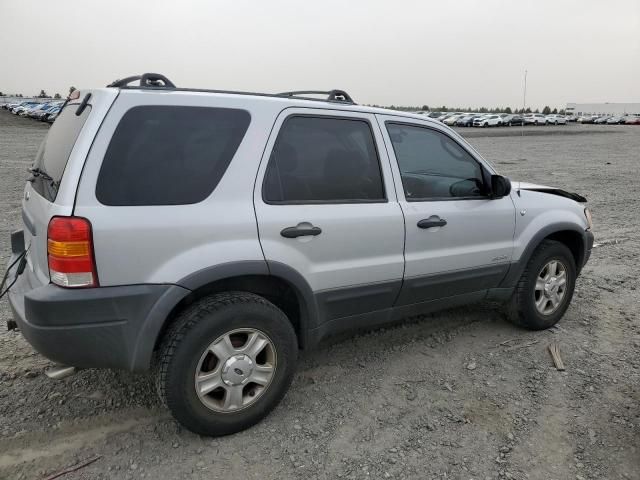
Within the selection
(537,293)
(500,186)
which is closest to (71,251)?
(500,186)

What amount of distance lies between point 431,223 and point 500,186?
2.29 ft

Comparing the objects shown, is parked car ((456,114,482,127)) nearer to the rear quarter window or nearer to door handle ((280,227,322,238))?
door handle ((280,227,322,238))

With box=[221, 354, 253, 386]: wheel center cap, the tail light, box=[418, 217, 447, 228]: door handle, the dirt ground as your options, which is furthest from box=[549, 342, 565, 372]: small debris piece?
the tail light

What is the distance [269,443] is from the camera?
2.88m

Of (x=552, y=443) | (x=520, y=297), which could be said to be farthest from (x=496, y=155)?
(x=552, y=443)

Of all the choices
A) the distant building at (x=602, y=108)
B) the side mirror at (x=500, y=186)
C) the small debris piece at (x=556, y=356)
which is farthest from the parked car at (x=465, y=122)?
the distant building at (x=602, y=108)

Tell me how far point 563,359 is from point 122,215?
332cm

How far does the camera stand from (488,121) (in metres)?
56.4

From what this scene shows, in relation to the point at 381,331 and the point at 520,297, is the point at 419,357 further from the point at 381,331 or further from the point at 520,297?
the point at 520,297

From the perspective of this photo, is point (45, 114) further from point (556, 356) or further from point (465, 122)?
point (556, 356)

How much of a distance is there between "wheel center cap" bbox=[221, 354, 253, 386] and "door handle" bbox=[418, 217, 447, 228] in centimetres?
142

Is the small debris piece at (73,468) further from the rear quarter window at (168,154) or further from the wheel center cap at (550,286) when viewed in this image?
the wheel center cap at (550,286)

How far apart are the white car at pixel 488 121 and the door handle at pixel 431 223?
55726 millimetres

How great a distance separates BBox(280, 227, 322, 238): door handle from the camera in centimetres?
284
